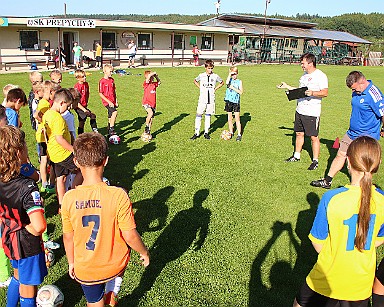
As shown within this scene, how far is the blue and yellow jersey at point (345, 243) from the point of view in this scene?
8.16 ft

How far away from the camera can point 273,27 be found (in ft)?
165

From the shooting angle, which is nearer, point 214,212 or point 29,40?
point 214,212

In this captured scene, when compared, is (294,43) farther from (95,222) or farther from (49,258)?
(95,222)

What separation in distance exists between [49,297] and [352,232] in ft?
8.86

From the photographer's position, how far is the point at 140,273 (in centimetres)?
414

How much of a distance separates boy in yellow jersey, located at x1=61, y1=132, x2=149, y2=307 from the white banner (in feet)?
87.0

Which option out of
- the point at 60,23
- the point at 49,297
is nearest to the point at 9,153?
the point at 49,297

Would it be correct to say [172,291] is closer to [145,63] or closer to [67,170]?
[67,170]

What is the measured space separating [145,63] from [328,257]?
104 feet

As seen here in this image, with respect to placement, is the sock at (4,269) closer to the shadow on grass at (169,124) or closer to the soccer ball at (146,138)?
the soccer ball at (146,138)

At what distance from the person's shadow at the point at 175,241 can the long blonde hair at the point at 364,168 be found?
2.13 metres

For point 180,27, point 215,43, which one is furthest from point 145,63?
point 215,43

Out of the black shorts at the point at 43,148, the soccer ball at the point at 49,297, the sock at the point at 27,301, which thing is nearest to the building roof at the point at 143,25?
the black shorts at the point at 43,148

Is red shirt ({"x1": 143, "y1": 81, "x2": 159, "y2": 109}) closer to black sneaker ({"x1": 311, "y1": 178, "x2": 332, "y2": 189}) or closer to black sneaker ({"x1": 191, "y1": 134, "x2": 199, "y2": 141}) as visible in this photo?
black sneaker ({"x1": 191, "y1": 134, "x2": 199, "y2": 141})
